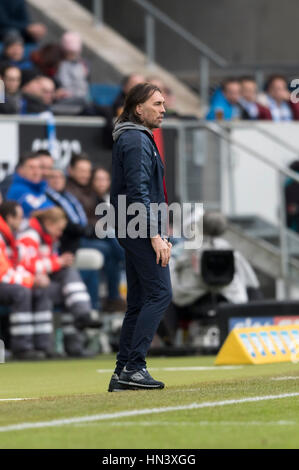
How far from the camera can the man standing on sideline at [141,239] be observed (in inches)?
323

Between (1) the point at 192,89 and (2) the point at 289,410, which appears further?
(1) the point at 192,89

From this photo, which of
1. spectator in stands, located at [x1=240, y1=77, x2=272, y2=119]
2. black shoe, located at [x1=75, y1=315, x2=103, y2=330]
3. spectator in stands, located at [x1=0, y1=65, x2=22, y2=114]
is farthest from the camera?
spectator in stands, located at [x1=240, y1=77, x2=272, y2=119]

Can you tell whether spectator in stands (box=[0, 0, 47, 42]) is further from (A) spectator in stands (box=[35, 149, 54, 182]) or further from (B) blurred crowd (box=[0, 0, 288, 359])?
(A) spectator in stands (box=[35, 149, 54, 182])

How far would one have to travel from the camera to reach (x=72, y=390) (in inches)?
365

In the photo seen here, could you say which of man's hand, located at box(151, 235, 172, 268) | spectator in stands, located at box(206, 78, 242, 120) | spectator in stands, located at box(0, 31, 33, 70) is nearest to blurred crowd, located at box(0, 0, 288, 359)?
spectator in stands, located at box(0, 31, 33, 70)

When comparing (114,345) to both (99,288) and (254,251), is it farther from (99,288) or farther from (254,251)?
(254,251)

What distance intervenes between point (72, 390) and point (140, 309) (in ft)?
3.83

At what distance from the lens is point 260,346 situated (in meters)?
12.0

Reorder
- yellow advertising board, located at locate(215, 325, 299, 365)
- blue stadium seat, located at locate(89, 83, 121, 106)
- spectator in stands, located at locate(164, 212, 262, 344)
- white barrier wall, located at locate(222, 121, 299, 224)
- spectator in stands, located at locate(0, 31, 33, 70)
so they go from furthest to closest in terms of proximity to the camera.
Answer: blue stadium seat, located at locate(89, 83, 121, 106)
spectator in stands, located at locate(0, 31, 33, 70)
white barrier wall, located at locate(222, 121, 299, 224)
spectator in stands, located at locate(164, 212, 262, 344)
yellow advertising board, located at locate(215, 325, 299, 365)

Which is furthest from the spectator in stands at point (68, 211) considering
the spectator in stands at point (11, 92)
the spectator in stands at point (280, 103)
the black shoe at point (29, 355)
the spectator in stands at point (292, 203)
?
the spectator in stands at point (280, 103)

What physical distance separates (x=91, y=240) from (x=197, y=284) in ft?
5.47

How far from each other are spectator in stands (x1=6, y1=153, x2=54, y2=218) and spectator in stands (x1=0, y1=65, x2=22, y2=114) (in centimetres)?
150

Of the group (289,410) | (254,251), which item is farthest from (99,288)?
(289,410)

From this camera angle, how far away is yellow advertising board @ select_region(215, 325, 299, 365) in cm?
1180
